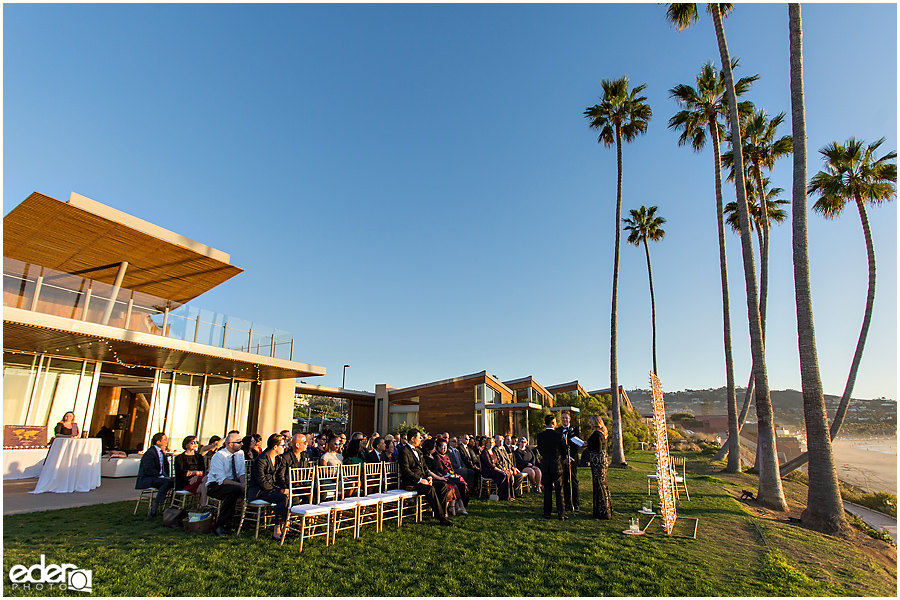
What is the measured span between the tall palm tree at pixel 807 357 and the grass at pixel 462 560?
79cm

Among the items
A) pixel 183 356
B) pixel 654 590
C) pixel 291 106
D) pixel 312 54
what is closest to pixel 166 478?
pixel 183 356

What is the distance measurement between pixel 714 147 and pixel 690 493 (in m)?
12.5

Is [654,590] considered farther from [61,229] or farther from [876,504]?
[61,229]

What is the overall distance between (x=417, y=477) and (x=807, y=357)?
756cm

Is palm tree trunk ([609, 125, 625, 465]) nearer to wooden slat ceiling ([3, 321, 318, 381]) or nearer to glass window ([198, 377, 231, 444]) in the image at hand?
wooden slat ceiling ([3, 321, 318, 381])

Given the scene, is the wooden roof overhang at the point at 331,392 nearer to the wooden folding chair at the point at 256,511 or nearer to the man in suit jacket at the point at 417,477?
the man in suit jacket at the point at 417,477

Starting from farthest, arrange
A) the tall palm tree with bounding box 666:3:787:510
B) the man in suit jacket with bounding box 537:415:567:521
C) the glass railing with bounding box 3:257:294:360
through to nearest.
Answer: the glass railing with bounding box 3:257:294:360, the tall palm tree with bounding box 666:3:787:510, the man in suit jacket with bounding box 537:415:567:521

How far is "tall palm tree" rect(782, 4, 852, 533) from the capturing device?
25.1 feet

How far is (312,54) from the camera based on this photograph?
40.3 ft

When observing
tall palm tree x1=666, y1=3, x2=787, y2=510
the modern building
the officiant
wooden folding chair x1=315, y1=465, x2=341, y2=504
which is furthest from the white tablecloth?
tall palm tree x1=666, y1=3, x2=787, y2=510

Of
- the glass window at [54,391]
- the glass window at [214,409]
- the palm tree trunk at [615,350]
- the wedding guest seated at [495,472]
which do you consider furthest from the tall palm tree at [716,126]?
the glass window at [54,391]

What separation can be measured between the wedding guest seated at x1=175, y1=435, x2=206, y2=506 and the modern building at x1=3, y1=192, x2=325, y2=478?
5521 millimetres

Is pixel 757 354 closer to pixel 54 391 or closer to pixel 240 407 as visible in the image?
pixel 240 407

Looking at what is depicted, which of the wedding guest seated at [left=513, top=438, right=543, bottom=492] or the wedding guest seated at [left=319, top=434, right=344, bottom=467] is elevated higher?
the wedding guest seated at [left=319, top=434, right=344, bottom=467]
